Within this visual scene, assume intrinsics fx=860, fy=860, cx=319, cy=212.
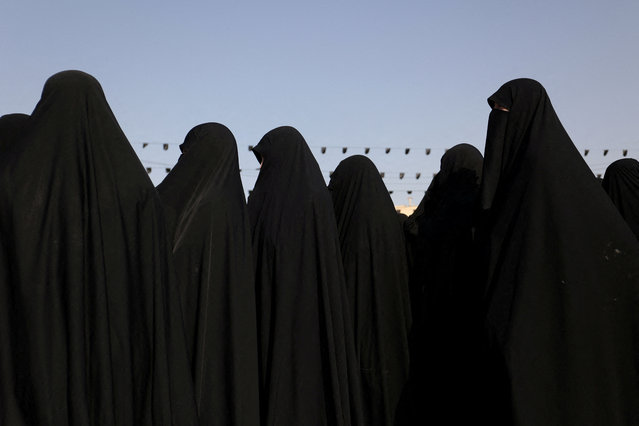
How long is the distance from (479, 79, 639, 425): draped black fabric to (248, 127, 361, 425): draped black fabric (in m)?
1.00

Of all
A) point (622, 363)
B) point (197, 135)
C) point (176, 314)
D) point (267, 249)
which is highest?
point (197, 135)

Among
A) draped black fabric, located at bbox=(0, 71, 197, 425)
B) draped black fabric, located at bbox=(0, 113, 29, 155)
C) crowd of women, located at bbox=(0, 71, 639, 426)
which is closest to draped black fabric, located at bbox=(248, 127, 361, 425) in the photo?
crowd of women, located at bbox=(0, 71, 639, 426)

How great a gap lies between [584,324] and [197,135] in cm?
227

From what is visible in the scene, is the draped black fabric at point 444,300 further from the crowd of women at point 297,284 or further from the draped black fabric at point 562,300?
the draped black fabric at point 562,300

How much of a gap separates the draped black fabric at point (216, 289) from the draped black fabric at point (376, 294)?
5.89ft

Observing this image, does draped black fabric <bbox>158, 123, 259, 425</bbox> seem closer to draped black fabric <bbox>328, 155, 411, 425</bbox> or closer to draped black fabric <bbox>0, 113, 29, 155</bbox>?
draped black fabric <bbox>0, 113, 29, 155</bbox>

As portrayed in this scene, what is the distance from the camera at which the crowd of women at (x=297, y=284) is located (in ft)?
10.2

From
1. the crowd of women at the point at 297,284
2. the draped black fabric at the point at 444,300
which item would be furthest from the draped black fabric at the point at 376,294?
the draped black fabric at the point at 444,300

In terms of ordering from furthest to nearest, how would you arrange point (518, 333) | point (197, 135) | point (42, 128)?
point (197, 135)
point (518, 333)
point (42, 128)

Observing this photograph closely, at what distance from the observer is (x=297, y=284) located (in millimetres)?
4863

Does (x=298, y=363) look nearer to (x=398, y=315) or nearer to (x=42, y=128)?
(x=398, y=315)

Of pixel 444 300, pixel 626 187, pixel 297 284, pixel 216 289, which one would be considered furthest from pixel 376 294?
pixel 626 187

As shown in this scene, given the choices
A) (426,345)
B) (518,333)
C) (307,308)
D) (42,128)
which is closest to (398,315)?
(426,345)

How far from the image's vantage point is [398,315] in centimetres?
624
